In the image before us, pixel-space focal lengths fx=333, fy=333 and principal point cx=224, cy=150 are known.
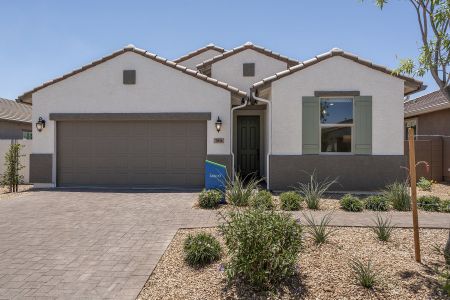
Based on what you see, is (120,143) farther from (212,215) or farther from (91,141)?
(212,215)

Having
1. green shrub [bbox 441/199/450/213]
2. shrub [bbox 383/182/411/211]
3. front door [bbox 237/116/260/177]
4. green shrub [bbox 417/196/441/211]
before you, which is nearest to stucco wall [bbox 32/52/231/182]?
front door [bbox 237/116/260/177]

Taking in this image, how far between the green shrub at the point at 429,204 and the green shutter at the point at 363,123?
2433 mm

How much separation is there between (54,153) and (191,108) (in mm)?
5105

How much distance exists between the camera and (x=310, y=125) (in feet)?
34.4

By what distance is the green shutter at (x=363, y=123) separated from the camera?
408 inches

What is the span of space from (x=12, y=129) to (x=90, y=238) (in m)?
19.7

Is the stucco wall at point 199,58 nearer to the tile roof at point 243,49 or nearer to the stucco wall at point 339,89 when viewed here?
the tile roof at point 243,49

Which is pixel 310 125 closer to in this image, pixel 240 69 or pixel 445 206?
pixel 445 206

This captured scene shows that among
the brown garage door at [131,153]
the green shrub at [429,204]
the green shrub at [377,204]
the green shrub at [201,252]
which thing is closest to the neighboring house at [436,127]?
the green shrub at [429,204]

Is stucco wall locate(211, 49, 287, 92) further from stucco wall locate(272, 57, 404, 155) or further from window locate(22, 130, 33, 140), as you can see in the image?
window locate(22, 130, 33, 140)

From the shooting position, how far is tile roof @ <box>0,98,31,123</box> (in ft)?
68.9

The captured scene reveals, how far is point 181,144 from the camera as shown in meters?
11.5

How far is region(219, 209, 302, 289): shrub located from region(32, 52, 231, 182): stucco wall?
7.09 m

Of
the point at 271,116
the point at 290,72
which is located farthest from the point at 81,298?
the point at 290,72
